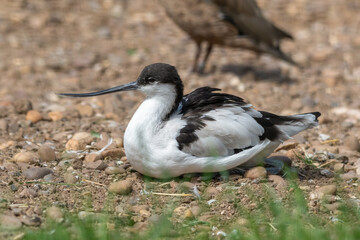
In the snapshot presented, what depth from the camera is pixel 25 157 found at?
5.20 meters

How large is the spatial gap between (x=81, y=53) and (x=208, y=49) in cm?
192

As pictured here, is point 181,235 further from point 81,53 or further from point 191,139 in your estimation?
point 81,53

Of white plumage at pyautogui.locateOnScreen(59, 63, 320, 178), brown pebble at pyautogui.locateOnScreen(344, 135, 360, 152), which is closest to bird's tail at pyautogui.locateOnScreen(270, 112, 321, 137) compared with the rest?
white plumage at pyautogui.locateOnScreen(59, 63, 320, 178)

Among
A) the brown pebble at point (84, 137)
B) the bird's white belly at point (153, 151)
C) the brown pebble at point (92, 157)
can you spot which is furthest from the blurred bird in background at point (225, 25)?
the bird's white belly at point (153, 151)

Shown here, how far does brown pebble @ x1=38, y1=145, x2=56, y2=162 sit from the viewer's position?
17.2ft

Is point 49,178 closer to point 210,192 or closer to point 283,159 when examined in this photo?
point 210,192

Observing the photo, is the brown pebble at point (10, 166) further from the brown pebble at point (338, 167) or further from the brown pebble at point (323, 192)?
the brown pebble at point (338, 167)

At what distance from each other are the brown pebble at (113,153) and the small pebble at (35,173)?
1.95 feet

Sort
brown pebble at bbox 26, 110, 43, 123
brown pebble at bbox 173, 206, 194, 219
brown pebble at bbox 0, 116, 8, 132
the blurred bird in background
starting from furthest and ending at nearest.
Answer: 1. the blurred bird in background
2. brown pebble at bbox 26, 110, 43, 123
3. brown pebble at bbox 0, 116, 8, 132
4. brown pebble at bbox 173, 206, 194, 219

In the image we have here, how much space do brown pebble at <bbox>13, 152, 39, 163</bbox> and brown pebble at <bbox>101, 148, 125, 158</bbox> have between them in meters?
0.58

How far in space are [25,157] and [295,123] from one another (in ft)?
7.49

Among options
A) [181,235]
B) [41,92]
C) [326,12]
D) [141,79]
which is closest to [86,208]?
[181,235]

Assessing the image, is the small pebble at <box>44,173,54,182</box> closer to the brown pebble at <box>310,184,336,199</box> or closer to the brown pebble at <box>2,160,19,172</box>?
the brown pebble at <box>2,160,19,172</box>

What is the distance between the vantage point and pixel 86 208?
4.35m
